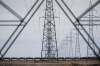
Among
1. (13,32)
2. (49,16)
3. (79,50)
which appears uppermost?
(49,16)

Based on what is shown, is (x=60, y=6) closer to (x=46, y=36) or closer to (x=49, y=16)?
(x=49, y=16)

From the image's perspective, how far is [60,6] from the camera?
21.4 meters

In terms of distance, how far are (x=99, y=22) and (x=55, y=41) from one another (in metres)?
4.23

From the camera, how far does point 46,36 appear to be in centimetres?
2188

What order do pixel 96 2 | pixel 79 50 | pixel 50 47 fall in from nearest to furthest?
pixel 96 2 → pixel 50 47 → pixel 79 50

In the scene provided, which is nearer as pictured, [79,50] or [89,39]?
[89,39]

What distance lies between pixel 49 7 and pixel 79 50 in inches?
225

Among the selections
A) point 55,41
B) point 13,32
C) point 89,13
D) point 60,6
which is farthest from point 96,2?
point 13,32

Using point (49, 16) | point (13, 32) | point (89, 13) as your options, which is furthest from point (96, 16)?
point (13, 32)

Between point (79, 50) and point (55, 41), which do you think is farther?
point (79, 50)

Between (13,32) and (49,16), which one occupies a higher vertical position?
(49,16)

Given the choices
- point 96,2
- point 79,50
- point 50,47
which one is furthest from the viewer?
point 79,50

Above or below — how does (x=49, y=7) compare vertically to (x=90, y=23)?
above

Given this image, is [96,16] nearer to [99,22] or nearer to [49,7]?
[99,22]
